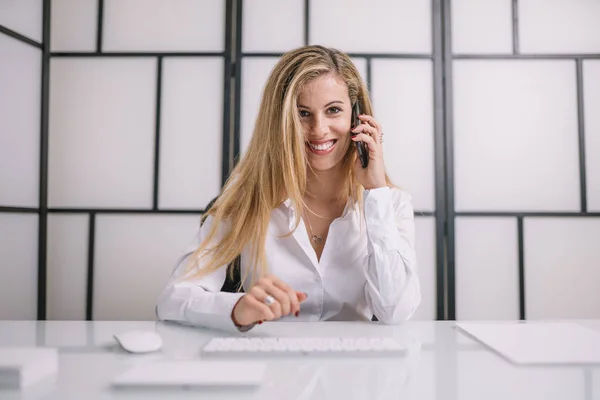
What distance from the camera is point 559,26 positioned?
2.50m

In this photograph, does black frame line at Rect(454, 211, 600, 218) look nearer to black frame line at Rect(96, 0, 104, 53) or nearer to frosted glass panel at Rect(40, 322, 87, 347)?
frosted glass panel at Rect(40, 322, 87, 347)

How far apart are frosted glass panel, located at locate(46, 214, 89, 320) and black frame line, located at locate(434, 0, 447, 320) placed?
1728 mm

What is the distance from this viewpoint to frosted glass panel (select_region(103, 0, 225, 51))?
253 centimetres

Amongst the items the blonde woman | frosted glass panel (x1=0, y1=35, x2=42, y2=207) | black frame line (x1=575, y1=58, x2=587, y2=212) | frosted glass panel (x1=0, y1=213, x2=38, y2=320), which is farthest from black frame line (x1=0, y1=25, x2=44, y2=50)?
black frame line (x1=575, y1=58, x2=587, y2=212)

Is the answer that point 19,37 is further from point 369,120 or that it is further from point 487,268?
point 487,268

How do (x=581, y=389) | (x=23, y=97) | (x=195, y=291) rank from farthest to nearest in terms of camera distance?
1. (x=23, y=97)
2. (x=195, y=291)
3. (x=581, y=389)

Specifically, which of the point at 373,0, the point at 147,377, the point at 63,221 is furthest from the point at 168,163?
the point at 147,377

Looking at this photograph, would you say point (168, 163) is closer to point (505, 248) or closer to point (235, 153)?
point (235, 153)

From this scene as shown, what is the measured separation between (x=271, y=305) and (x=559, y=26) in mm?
2279

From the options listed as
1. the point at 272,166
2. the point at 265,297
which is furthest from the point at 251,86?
the point at 265,297

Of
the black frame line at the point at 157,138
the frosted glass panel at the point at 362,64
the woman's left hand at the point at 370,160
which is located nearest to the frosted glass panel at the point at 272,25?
the frosted glass panel at the point at 362,64

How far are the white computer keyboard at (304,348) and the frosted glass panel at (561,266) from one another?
1.83 metres

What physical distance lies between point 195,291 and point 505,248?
5.76 ft

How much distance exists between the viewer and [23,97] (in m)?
2.39
